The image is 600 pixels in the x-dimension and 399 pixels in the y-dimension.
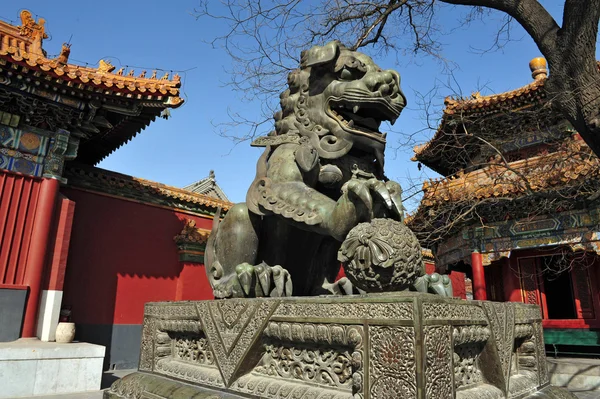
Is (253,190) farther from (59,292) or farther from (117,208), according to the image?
(117,208)

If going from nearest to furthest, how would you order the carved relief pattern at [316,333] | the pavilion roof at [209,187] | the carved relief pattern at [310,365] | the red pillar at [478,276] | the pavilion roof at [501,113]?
the carved relief pattern at [316,333]
the carved relief pattern at [310,365]
the pavilion roof at [501,113]
the red pillar at [478,276]
the pavilion roof at [209,187]

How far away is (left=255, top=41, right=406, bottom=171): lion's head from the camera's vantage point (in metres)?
2.25

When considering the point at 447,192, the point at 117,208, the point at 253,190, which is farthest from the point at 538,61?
the point at 253,190

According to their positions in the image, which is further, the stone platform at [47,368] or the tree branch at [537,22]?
the stone platform at [47,368]

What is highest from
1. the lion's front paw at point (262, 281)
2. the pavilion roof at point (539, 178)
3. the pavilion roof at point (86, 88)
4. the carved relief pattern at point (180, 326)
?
the pavilion roof at point (86, 88)

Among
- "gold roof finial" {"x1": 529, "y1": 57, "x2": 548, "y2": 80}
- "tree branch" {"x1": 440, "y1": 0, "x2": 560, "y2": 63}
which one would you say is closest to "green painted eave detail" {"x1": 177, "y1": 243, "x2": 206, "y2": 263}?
"tree branch" {"x1": 440, "y1": 0, "x2": 560, "y2": 63}

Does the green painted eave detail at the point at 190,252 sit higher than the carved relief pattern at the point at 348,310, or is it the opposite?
the green painted eave detail at the point at 190,252

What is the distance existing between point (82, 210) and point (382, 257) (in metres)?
8.22

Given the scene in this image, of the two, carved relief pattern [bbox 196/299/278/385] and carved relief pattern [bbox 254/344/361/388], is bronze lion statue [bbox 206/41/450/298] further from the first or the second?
carved relief pattern [bbox 254/344/361/388]

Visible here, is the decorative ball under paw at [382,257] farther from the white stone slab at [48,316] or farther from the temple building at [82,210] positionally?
the white stone slab at [48,316]

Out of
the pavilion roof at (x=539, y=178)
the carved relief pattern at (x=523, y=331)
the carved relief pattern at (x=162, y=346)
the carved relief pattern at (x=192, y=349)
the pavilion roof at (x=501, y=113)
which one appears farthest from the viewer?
the pavilion roof at (x=501, y=113)

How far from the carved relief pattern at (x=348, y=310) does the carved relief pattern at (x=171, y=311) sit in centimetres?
74

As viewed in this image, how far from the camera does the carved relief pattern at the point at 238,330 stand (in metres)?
1.84

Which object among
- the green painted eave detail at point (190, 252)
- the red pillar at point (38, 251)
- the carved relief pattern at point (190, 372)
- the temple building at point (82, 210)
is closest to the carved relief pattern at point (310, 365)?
the carved relief pattern at point (190, 372)
